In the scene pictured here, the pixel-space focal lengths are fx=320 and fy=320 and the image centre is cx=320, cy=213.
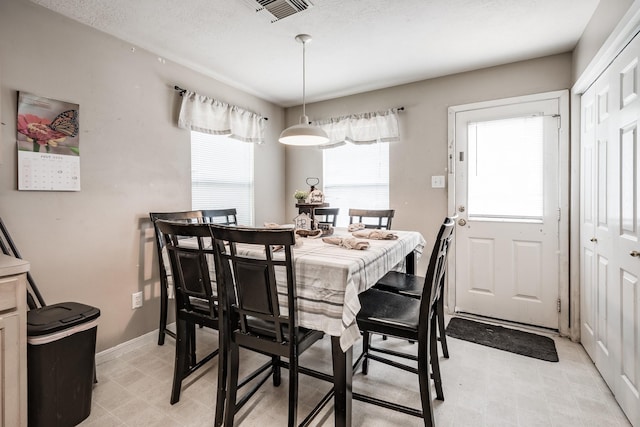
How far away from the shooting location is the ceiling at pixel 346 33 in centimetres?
210

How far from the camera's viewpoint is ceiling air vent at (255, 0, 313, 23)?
2.03 m

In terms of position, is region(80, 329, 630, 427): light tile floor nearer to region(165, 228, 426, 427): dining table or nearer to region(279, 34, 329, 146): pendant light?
region(165, 228, 426, 427): dining table

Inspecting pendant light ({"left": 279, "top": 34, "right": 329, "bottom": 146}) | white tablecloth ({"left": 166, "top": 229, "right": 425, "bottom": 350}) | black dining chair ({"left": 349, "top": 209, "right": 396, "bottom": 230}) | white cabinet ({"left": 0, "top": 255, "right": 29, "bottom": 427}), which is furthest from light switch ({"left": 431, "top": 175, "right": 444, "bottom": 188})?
white cabinet ({"left": 0, "top": 255, "right": 29, "bottom": 427})

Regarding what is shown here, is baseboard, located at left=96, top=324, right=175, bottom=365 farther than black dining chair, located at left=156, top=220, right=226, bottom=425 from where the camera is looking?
A: Yes

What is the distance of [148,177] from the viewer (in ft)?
8.74

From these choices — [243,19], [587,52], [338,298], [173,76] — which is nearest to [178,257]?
[338,298]

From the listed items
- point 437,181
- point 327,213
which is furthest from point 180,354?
point 437,181

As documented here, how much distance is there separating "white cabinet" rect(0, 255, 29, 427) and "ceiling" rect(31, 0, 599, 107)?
67.9 inches

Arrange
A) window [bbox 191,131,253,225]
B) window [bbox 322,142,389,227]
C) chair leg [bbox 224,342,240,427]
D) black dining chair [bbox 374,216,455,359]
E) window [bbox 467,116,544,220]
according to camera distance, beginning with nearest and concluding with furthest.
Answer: chair leg [bbox 224,342,240,427], black dining chair [bbox 374,216,455,359], window [bbox 467,116,544,220], window [bbox 191,131,253,225], window [bbox 322,142,389,227]

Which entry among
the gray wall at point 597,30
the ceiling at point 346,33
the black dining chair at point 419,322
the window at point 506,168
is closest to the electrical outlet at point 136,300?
the black dining chair at point 419,322

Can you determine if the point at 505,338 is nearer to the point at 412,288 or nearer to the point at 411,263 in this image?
the point at 411,263

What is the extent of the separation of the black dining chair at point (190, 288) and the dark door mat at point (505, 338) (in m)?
2.05

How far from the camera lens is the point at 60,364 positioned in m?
1.62

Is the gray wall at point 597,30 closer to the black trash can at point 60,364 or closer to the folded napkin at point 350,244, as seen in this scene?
the folded napkin at point 350,244
